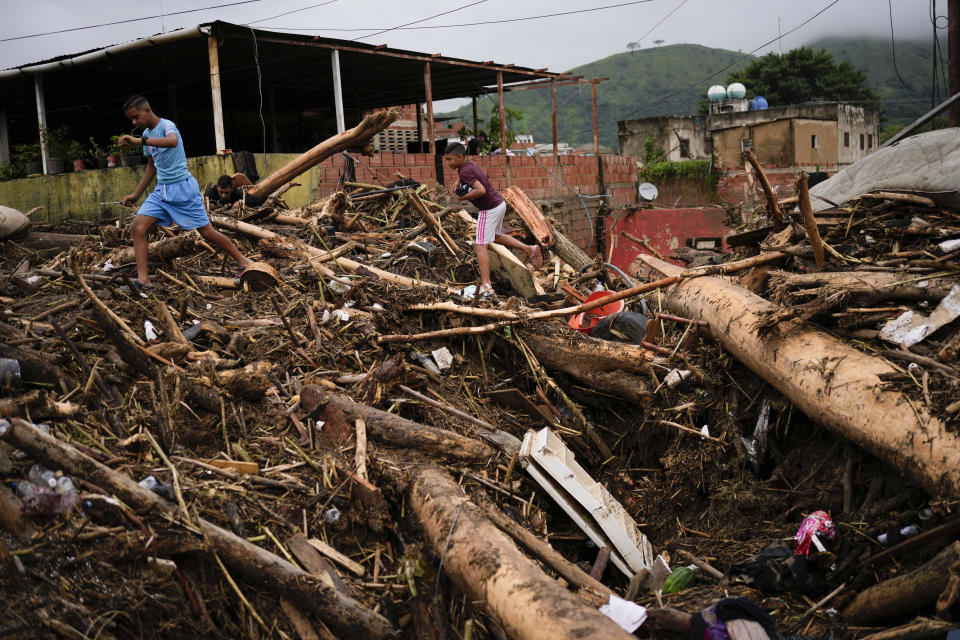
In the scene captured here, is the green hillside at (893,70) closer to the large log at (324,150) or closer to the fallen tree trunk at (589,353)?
the large log at (324,150)

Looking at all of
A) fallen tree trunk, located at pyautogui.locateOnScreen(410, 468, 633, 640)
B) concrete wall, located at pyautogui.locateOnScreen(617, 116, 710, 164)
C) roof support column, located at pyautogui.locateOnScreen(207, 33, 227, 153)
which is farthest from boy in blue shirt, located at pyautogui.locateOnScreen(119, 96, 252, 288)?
concrete wall, located at pyautogui.locateOnScreen(617, 116, 710, 164)

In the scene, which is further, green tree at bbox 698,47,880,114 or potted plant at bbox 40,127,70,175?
green tree at bbox 698,47,880,114

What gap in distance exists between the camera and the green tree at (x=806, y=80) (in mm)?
49781

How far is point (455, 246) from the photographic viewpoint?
748 cm

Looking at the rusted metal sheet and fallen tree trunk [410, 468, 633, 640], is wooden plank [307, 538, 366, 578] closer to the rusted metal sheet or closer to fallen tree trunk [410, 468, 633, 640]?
fallen tree trunk [410, 468, 633, 640]

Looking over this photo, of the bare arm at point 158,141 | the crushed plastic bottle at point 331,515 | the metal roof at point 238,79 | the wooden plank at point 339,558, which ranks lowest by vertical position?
the wooden plank at point 339,558

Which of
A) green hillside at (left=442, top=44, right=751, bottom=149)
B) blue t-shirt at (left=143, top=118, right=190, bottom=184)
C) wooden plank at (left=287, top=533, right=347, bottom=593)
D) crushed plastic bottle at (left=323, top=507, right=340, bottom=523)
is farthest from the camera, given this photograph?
green hillside at (left=442, top=44, right=751, bottom=149)

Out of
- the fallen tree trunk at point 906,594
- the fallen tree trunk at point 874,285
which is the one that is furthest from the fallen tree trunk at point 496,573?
the fallen tree trunk at point 874,285

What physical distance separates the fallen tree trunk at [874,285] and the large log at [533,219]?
4201mm

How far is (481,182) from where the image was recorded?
6523 mm

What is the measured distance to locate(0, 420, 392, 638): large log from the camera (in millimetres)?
2799

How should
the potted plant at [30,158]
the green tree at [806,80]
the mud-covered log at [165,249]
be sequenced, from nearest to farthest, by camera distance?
the mud-covered log at [165,249] → the potted plant at [30,158] → the green tree at [806,80]

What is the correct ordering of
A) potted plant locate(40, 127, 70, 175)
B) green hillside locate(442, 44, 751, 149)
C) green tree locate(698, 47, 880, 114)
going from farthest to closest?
green hillside locate(442, 44, 751, 149) < green tree locate(698, 47, 880, 114) < potted plant locate(40, 127, 70, 175)

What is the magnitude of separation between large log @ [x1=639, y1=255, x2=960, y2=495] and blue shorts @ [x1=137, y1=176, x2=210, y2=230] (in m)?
4.06
